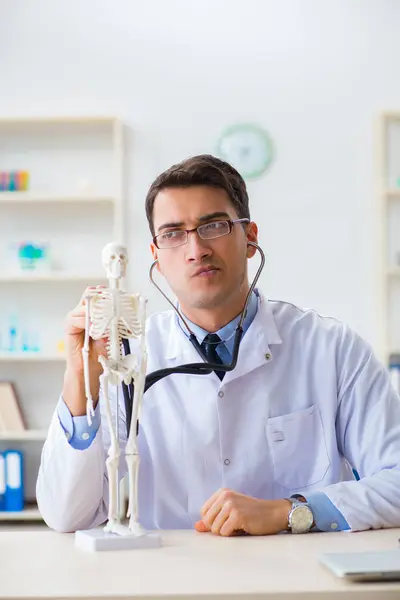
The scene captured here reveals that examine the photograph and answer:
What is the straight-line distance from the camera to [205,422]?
6.08ft

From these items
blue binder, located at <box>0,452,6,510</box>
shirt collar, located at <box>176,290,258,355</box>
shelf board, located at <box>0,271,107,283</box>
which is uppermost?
shelf board, located at <box>0,271,107,283</box>

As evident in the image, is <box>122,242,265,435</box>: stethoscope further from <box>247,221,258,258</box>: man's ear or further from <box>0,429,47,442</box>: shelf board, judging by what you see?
<box>0,429,47,442</box>: shelf board

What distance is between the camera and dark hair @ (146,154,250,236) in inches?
74.0

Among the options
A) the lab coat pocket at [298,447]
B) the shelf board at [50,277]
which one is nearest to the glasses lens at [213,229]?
the lab coat pocket at [298,447]

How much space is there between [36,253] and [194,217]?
2.59 metres

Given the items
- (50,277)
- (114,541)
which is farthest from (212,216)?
(50,277)

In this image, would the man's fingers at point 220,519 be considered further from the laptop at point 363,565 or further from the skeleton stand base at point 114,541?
the laptop at point 363,565

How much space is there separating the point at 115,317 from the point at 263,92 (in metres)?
3.29

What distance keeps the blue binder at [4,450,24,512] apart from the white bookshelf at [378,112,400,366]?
179cm

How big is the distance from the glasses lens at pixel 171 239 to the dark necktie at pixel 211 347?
0.25 meters

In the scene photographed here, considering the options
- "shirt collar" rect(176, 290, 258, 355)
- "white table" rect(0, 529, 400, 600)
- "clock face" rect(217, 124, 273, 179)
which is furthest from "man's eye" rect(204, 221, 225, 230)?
"clock face" rect(217, 124, 273, 179)

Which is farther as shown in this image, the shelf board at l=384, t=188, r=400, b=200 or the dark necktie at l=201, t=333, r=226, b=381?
the shelf board at l=384, t=188, r=400, b=200

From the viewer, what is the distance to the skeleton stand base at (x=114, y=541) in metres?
1.34

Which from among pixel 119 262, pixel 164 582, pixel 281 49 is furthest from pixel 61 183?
pixel 164 582
